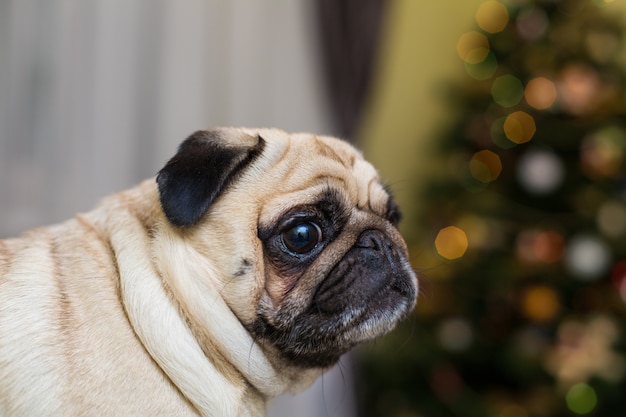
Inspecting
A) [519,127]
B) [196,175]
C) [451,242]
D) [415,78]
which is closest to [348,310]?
[196,175]

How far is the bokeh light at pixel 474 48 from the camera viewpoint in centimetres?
329

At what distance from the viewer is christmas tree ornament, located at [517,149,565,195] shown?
9.69 ft

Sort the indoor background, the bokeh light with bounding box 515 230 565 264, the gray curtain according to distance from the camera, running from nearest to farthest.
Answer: the gray curtain < the indoor background < the bokeh light with bounding box 515 230 565 264

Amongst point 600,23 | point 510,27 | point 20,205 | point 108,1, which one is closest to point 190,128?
point 108,1

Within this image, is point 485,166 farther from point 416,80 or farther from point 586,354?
point 416,80

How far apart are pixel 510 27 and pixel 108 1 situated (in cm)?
193

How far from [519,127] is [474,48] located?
21.5 inches

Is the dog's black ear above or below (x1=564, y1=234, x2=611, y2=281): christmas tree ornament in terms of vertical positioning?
above

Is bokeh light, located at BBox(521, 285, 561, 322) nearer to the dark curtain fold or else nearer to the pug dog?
the dark curtain fold

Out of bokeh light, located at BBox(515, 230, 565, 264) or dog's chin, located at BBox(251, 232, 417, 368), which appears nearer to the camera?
dog's chin, located at BBox(251, 232, 417, 368)

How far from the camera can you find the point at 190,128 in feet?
9.12

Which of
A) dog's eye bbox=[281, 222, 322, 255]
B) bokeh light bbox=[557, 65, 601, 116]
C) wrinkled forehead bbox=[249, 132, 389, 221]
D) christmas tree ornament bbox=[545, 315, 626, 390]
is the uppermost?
bokeh light bbox=[557, 65, 601, 116]

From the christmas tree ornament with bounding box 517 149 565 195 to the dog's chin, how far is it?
196cm

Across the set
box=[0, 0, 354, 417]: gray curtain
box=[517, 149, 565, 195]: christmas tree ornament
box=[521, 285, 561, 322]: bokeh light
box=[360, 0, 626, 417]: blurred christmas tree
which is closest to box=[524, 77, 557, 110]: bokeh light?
box=[360, 0, 626, 417]: blurred christmas tree
